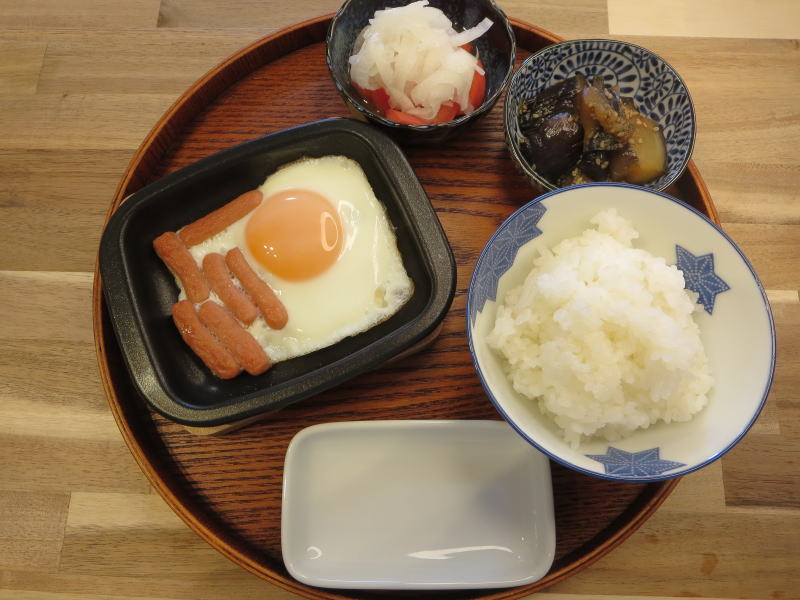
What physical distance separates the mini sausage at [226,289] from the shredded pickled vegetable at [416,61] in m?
0.75

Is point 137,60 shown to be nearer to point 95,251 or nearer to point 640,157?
point 95,251

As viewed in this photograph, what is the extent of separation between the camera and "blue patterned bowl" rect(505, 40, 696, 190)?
190cm

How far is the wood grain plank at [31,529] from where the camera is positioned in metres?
2.07

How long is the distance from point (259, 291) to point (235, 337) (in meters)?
0.16

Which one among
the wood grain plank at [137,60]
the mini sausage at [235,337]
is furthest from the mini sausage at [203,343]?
the wood grain plank at [137,60]

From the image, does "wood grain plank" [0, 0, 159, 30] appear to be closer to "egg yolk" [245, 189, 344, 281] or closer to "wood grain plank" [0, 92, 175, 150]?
"wood grain plank" [0, 92, 175, 150]

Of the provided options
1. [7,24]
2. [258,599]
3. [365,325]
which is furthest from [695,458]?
[7,24]

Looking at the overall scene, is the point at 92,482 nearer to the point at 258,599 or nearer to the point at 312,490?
the point at 258,599

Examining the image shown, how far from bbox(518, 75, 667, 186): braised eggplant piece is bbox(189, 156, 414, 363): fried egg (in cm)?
55

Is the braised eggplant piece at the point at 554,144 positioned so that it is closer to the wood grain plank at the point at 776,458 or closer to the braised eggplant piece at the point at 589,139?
the braised eggplant piece at the point at 589,139

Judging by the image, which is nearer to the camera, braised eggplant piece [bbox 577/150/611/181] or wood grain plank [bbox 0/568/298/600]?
braised eggplant piece [bbox 577/150/611/181]

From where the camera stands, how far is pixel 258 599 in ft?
6.51

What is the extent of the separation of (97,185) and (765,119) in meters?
2.60

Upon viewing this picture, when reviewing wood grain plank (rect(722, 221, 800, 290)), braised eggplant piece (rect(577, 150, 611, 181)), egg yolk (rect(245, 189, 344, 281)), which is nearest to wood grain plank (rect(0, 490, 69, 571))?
egg yolk (rect(245, 189, 344, 281))
